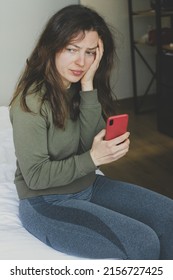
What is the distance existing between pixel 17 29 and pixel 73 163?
1596 mm

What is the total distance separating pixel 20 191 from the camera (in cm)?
118

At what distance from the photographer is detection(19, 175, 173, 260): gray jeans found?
97 centimetres

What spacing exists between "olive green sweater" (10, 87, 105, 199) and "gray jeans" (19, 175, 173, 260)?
4cm

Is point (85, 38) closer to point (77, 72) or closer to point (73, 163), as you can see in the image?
point (77, 72)

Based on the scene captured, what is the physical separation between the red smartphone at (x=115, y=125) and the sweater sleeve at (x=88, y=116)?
0.46 feet

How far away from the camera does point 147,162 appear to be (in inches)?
A: 98.6

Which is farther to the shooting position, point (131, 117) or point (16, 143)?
point (131, 117)

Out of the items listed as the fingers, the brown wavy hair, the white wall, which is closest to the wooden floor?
the white wall

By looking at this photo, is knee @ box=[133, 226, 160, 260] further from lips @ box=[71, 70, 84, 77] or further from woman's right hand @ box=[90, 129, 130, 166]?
lips @ box=[71, 70, 84, 77]

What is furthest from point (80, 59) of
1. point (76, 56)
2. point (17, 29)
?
point (17, 29)

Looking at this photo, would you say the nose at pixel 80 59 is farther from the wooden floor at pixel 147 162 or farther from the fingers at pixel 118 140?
the wooden floor at pixel 147 162

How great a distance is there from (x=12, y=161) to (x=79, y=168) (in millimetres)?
618
